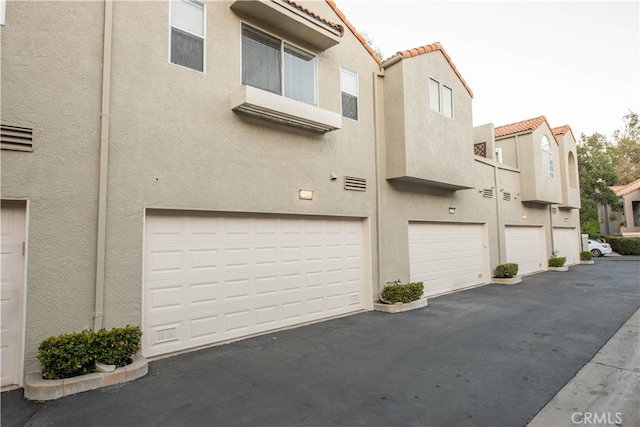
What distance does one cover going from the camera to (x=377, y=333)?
6.57 meters

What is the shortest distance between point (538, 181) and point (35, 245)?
56.7ft

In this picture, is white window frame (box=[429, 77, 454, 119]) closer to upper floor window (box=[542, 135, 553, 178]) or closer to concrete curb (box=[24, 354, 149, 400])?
upper floor window (box=[542, 135, 553, 178])

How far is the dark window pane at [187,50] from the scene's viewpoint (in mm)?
5723

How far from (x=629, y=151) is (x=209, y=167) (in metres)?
56.1

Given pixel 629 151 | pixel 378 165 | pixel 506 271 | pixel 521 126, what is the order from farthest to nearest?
1. pixel 629 151
2. pixel 521 126
3. pixel 506 271
4. pixel 378 165

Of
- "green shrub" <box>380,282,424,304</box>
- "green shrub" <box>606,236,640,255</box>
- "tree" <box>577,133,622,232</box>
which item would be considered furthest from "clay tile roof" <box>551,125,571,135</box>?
"green shrub" <box>380,282,424,304</box>

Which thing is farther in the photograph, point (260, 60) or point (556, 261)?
point (556, 261)

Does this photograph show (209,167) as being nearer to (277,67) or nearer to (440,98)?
(277,67)

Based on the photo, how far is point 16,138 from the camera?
14.0 ft

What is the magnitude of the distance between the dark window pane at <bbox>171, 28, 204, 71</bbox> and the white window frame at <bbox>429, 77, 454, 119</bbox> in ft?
21.1

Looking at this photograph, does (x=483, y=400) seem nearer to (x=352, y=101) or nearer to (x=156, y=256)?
(x=156, y=256)

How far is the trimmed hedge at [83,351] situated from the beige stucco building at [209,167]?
37 cm

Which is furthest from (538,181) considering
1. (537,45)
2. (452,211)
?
(452,211)

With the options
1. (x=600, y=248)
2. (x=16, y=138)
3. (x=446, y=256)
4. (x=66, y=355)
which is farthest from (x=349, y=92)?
(x=600, y=248)
